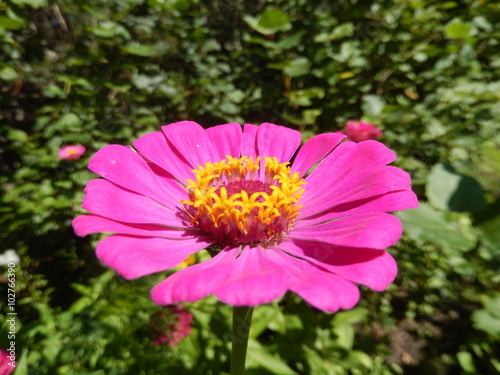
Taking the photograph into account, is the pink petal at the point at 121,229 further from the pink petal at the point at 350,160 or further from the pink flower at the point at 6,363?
the pink flower at the point at 6,363

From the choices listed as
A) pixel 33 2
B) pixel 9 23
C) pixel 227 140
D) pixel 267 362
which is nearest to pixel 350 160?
pixel 227 140

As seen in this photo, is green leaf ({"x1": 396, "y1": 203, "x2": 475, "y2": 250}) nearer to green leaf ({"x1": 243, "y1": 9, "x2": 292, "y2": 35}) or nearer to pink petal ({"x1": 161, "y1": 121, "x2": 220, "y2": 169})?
pink petal ({"x1": 161, "y1": 121, "x2": 220, "y2": 169})

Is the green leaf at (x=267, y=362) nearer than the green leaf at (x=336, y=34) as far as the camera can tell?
Yes

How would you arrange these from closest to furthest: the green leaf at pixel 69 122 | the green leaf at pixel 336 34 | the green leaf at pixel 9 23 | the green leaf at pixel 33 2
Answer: the green leaf at pixel 9 23, the green leaf at pixel 33 2, the green leaf at pixel 69 122, the green leaf at pixel 336 34

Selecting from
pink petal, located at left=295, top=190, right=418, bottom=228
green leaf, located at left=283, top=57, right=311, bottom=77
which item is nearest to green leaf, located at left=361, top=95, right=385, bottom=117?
green leaf, located at left=283, top=57, right=311, bottom=77

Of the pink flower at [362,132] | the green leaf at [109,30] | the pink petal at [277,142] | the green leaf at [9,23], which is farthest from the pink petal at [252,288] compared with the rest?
the green leaf at [109,30]

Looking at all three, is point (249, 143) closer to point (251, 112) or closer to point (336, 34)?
point (336, 34)
